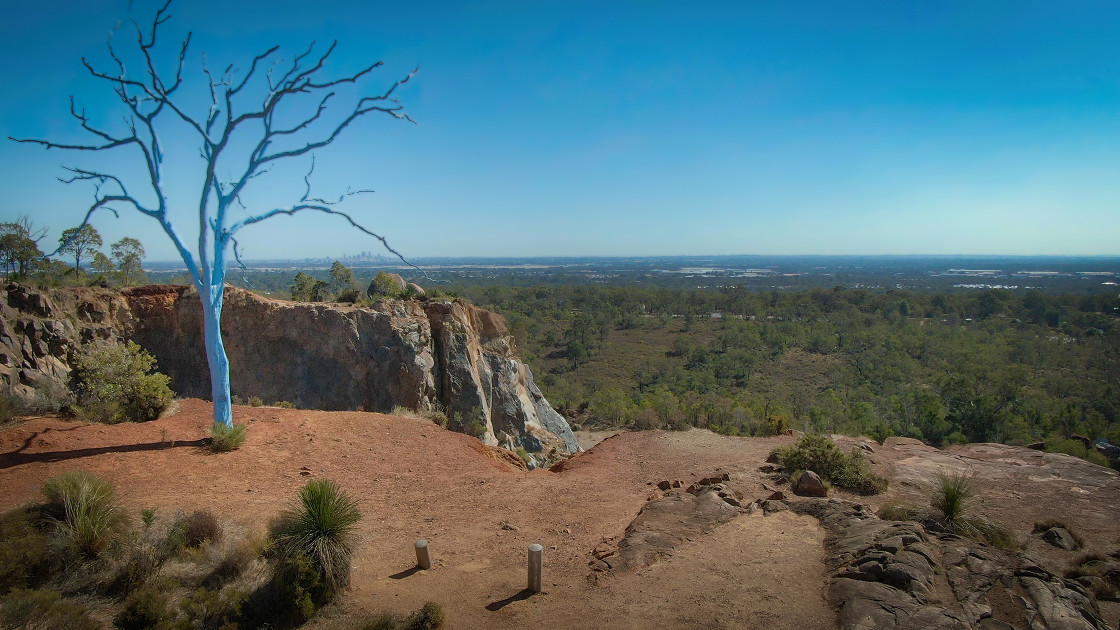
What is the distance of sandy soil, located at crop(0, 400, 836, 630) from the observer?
18.9 feet

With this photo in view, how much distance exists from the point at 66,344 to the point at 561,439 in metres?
19.4

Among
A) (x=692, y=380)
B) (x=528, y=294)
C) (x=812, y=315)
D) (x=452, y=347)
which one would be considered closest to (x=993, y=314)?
(x=812, y=315)

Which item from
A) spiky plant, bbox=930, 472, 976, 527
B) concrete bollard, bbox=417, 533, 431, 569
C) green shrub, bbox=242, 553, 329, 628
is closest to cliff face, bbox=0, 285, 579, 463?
concrete bollard, bbox=417, 533, 431, 569

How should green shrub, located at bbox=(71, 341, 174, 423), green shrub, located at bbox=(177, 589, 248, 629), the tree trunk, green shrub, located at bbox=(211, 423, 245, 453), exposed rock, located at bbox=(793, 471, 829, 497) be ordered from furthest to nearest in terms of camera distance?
green shrub, located at bbox=(71, 341, 174, 423) → the tree trunk → exposed rock, located at bbox=(793, 471, 829, 497) → green shrub, located at bbox=(211, 423, 245, 453) → green shrub, located at bbox=(177, 589, 248, 629)

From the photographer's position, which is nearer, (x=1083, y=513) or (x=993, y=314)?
(x=1083, y=513)

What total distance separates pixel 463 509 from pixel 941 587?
21.8 feet

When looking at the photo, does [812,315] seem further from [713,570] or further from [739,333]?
[713,570]

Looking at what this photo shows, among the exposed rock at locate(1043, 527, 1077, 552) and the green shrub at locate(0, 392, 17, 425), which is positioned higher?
the green shrub at locate(0, 392, 17, 425)

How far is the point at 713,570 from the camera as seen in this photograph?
6617 millimetres

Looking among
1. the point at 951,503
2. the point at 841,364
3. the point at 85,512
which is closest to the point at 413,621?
the point at 85,512

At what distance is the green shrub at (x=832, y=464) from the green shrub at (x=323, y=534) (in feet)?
29.6

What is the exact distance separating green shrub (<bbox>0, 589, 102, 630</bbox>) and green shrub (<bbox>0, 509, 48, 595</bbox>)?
1.19 feet

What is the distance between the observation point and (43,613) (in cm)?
469

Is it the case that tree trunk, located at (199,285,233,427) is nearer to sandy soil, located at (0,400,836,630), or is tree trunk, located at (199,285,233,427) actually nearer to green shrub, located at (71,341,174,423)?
sandy soil, located at (0,400,836,630)
